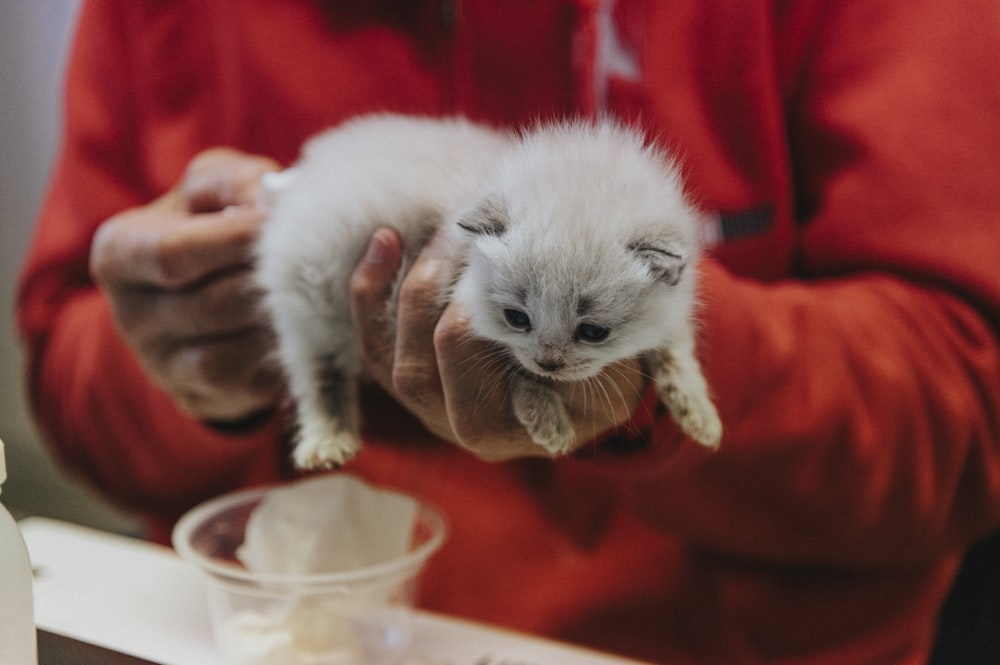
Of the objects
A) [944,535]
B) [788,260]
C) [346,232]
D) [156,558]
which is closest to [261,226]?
[346,232]

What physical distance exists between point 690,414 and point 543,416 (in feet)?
0.39

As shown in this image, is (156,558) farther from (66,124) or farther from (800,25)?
(800,25)

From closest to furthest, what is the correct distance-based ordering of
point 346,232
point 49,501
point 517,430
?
point 517,430, point 346,232, point 49,501

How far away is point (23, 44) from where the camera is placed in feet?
3.15

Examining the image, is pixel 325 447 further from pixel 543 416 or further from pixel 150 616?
pixel 150 616

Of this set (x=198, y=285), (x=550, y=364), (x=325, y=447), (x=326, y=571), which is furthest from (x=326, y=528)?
(x=550, y=364)

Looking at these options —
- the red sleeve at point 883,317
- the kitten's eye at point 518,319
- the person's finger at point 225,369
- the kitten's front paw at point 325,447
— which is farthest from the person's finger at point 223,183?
the red sleeve at point 883,317

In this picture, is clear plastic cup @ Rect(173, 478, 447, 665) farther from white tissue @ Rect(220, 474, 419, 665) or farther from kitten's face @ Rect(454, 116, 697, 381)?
kitten's face @ Rect(454, 116, 697, 381)

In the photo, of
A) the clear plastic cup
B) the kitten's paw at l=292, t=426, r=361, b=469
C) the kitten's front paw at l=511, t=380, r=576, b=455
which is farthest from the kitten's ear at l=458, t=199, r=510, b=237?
the clear plastic cup

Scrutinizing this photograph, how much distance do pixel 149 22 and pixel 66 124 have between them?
0.57ft

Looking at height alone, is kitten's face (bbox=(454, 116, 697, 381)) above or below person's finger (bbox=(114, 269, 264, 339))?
above

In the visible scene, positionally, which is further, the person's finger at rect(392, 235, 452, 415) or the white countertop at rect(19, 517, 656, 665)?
the white countertop at rect(19, 517, 656, 665)

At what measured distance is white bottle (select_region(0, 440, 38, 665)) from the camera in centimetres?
56

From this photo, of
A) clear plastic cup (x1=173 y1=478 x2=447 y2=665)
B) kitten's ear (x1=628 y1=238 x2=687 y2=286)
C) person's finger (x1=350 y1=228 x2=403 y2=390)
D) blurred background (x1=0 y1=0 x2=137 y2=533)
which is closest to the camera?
kitten's ear (x1=628 y1=238 x2=687 y2=286)
